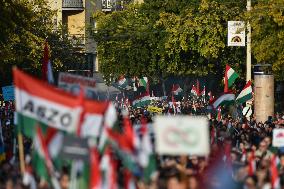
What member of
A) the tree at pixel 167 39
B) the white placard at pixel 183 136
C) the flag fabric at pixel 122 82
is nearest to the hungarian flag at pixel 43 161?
the white placard at pixel 183 136

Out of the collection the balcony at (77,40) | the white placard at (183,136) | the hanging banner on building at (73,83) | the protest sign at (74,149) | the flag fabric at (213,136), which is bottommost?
the flag fabric at (213,136)

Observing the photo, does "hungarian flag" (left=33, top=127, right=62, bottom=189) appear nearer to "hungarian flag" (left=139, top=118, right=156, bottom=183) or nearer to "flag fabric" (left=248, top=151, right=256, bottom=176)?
"hungarian flag" (left=139, top=118, right=156, bottom=183)

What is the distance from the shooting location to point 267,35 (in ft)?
139

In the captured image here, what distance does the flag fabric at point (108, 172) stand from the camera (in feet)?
53.3

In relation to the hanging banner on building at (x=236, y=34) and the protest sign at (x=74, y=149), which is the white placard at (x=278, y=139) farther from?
the hanging banner on building at (x=236, y=34)

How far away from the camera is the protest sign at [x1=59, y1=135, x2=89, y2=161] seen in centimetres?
1712

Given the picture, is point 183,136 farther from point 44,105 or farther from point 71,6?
point 71,6

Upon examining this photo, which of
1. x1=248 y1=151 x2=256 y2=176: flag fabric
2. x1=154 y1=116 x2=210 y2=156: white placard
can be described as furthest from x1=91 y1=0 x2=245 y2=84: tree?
x1=154 y1=116 x2=210 y2=156: white placard

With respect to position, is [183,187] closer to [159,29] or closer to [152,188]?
[152,188]

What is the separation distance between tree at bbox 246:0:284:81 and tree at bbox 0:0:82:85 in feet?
25.2

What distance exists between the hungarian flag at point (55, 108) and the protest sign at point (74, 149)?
9.7 inches

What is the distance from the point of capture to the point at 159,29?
57969 mm

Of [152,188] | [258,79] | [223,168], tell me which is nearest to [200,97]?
[258,79]

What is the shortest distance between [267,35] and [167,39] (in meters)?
14.2
